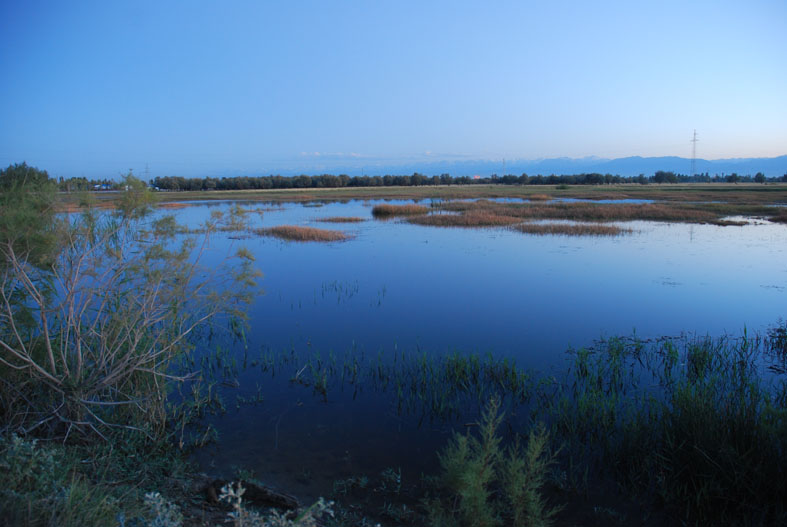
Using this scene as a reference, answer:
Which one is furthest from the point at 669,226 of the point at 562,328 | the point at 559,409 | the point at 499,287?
the point at 559,409

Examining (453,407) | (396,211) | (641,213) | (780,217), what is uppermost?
(396,211)

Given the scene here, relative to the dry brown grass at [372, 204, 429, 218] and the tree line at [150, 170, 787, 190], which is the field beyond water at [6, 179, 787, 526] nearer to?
the dry brown grass at [372, 204, 429, 218]

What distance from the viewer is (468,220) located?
101ft

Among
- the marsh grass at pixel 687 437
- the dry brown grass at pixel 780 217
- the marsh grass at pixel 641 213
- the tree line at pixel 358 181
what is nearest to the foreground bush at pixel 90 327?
the marsh grass at pixel 687 437

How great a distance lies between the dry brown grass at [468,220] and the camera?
3004 centimetres

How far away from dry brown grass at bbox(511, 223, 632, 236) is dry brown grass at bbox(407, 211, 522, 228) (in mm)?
2452

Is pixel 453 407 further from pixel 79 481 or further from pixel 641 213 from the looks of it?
pixel 641 213

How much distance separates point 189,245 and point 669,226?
2911 cm

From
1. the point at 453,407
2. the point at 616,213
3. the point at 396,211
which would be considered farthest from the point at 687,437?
the point at 396,211

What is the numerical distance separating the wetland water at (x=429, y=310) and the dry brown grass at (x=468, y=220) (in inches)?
224

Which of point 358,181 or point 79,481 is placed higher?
point 358,181

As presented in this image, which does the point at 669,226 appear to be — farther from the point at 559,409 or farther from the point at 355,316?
the point at 559,409

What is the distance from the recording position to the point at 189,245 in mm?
6227

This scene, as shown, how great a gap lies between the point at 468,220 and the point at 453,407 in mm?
24836
